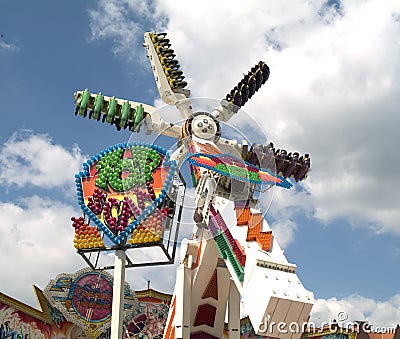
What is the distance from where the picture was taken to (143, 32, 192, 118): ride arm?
19.3 meters

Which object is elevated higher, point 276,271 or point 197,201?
point 197,201

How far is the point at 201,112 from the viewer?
60.5ft

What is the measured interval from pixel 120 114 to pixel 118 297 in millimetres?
5775

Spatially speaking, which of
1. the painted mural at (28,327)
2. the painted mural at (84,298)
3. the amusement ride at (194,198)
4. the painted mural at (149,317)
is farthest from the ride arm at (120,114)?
the painted mural at (149,317)

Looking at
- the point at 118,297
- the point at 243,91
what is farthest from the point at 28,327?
the point at 243,91

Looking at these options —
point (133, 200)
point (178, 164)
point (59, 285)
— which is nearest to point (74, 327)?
point (59, 285)

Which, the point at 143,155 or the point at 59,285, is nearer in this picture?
the point at 143,155

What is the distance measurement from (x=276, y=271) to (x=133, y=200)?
6544 millimetres

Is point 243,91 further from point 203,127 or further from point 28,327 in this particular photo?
point 28,327

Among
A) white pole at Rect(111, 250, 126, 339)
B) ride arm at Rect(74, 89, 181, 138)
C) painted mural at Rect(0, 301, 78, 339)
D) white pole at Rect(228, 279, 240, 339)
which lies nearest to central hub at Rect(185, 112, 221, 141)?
ride arm at Rect(74, 89, 181, 138)

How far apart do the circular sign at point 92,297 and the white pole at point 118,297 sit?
10.0 m

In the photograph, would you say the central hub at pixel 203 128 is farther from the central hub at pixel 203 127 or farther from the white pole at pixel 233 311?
the white pole at pixel 233 311

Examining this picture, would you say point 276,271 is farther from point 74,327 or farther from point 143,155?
point 74,327

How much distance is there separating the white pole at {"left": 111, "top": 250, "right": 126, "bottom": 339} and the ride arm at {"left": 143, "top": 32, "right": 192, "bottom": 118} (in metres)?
4.90
